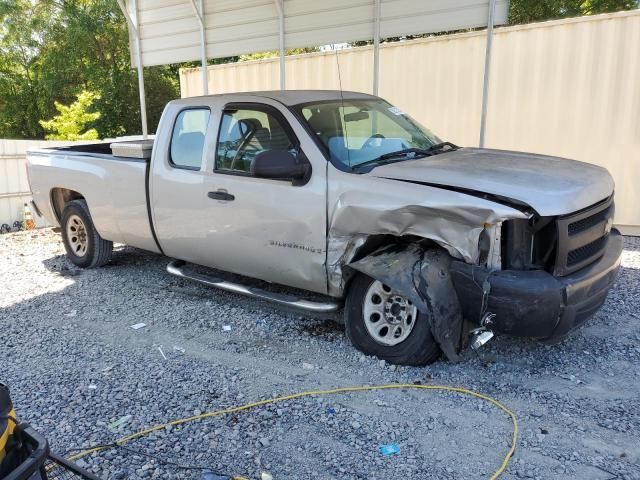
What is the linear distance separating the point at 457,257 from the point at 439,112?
20.5 ft

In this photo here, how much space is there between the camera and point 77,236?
6.88 m

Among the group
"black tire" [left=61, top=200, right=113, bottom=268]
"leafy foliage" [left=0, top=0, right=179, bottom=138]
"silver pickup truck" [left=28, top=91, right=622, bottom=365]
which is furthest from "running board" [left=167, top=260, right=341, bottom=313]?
"leafy foliage" [left=0, top=0, right=179, bottom=138]

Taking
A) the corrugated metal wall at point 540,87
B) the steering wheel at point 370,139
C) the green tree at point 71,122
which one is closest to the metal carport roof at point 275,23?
the corrugated metal wall at point 540,87

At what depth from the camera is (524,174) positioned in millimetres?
3756

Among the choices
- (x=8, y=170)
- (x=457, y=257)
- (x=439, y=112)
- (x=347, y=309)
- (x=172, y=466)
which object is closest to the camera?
(x=172, y=466)

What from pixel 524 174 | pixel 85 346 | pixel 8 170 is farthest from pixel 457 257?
pixel 8 170

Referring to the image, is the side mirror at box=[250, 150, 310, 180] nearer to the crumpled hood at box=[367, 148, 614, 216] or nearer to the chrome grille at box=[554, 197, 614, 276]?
the crumpled hood at box=[367, 148, 614, 216]

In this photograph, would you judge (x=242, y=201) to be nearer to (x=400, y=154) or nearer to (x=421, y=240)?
(x=400, y=154)

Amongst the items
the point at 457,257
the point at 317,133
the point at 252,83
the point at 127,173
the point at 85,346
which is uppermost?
the point at 252,83

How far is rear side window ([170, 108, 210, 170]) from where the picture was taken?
508cm

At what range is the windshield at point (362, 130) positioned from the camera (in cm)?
440

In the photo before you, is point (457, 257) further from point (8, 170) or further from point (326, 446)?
point (8, 170)

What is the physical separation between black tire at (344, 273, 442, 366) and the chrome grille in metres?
0.98

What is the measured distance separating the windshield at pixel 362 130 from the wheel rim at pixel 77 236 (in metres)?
3.65
